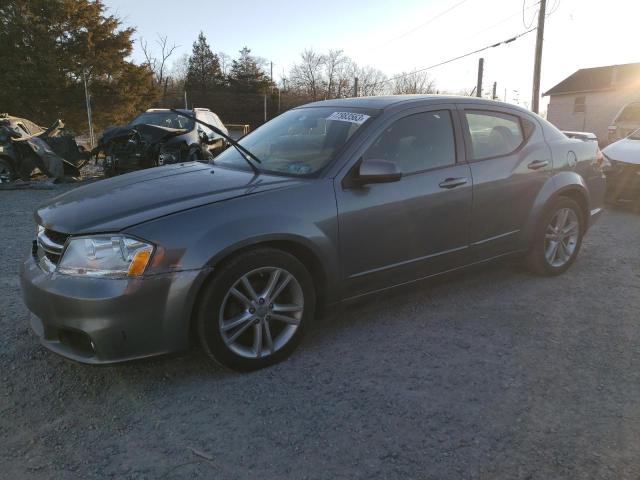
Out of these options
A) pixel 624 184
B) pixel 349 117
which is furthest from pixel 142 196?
pixel 624 184

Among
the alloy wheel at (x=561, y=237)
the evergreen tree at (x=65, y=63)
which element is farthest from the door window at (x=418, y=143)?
the evergreen tree at (x=65, y=63)

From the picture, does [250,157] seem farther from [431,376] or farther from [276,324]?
[431,376]

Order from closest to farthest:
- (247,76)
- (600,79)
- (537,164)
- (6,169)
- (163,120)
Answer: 1. (537,164)
2. (6,169)
3. (163,120)
4. (600,79)
5. (247,76)

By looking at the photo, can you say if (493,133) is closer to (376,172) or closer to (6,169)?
(376,172)

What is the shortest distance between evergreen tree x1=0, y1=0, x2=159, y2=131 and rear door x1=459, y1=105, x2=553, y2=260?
2427 cm

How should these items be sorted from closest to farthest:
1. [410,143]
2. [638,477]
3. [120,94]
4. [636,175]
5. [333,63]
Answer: [638,477] → [410,143] → [636,175] → [120,94] → [333,63]

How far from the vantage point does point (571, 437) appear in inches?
95.5

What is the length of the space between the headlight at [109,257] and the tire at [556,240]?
334 centimetres

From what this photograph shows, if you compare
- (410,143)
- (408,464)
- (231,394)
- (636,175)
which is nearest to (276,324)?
(231,394)

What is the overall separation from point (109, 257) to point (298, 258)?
110 centimetres

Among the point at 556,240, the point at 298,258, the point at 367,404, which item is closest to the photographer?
the point at 367,404

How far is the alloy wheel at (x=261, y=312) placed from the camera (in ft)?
9.59

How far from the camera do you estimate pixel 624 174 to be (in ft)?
26.4

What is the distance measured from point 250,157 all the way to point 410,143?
3.88 ft
